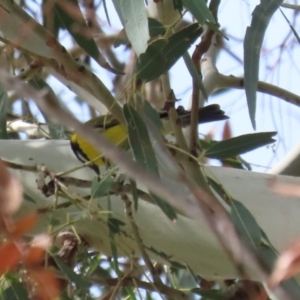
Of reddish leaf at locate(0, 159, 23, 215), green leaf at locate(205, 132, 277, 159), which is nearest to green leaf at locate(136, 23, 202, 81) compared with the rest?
green leaf at locate(205, 132, 277, 159)

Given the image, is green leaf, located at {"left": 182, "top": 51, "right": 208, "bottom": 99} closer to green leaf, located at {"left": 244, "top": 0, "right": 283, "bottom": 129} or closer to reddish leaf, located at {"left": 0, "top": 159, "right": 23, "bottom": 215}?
green leaf, located at {"left": 244, "top": 0, "right": 283, "bottom": 129}

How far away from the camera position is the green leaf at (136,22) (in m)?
0.64

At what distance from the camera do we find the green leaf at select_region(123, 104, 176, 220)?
0.68 m

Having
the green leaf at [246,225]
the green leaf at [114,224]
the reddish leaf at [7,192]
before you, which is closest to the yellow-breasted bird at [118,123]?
the green leaf at [114,224]

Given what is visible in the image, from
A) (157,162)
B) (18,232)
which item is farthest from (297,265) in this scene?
(157,162)

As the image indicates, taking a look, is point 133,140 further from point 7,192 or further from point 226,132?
point 226,132

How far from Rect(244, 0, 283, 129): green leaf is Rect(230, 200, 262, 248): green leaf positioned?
13 cm

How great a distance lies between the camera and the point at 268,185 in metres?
0.78

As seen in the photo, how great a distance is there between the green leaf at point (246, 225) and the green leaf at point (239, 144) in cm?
10

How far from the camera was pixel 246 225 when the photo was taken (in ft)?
2.25

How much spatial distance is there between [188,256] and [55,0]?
0.36 m

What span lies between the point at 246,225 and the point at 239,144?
0.13m

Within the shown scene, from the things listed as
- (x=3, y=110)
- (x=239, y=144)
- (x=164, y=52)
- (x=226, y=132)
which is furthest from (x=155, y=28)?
(x=226, y=132)

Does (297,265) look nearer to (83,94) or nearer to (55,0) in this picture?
(55,0)
